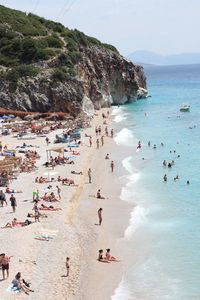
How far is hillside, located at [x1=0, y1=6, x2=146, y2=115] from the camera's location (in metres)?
66.8

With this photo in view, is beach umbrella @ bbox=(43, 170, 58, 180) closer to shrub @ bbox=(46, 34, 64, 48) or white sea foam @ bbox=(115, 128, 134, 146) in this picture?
white sea foam @ bbox=(115, 128, 134, 146)

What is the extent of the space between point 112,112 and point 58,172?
144 ft

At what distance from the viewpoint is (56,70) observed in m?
68.8

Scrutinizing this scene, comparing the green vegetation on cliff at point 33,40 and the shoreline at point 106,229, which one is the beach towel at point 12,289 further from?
the green vegetation on cliff at point 33,40

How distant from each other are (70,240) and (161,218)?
588 centimetres

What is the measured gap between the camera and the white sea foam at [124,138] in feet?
166

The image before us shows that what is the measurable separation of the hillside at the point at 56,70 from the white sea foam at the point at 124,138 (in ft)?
36.0

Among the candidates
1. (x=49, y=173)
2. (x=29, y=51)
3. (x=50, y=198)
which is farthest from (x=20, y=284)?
(x=29, y=51)

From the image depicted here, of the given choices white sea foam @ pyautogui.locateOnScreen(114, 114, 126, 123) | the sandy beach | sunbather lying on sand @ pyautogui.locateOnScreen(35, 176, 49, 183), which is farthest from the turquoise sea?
white sea foam @ pyautogui.locateOnScreen(114, 114, 126, 123)

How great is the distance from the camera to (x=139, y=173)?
37000mm

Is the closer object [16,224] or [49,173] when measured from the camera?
[16,224]

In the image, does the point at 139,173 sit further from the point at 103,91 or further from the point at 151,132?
the point at 103,91

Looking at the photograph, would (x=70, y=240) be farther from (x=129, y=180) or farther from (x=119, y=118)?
(x=119, y=118)

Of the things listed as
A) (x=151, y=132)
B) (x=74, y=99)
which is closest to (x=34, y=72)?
(x=74, y=99)
